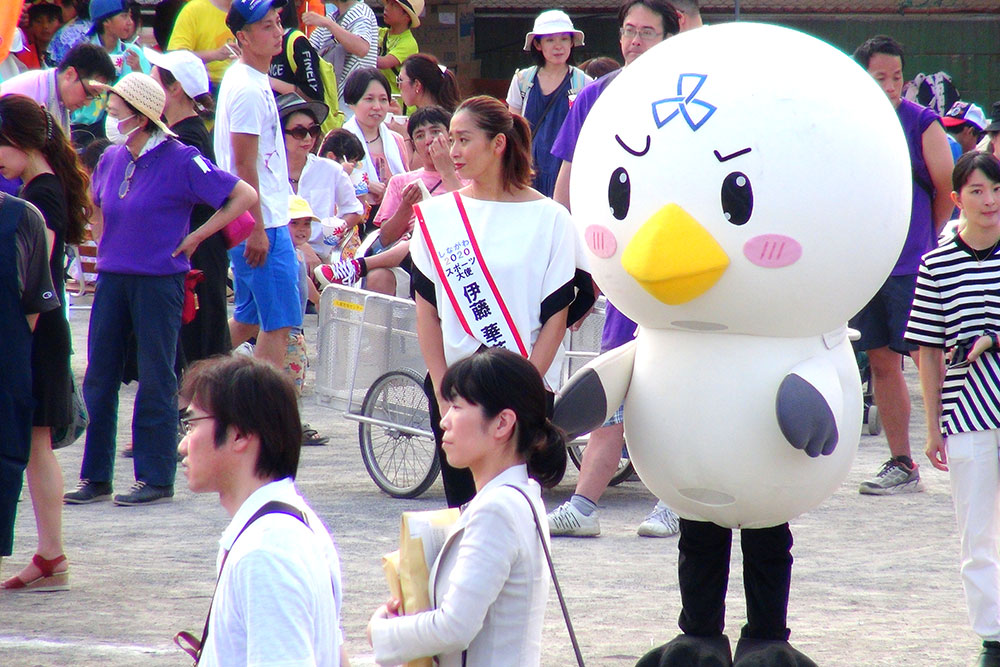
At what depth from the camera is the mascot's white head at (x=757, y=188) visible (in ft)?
11.8

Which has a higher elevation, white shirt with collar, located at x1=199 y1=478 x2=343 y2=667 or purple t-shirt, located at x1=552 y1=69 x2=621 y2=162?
purple t-shirt, located at x1=552 y1=69 x2=621 y2=162

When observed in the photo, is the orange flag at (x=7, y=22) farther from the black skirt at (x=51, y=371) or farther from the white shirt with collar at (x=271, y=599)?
the white shirt with collar at (x=271, y=599)

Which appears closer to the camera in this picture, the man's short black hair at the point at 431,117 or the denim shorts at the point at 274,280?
the man's short black hair at the point at 431,117

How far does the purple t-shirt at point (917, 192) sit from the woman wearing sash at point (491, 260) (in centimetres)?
275

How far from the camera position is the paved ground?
4.75m

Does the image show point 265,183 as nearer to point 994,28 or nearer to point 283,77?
point 283,77

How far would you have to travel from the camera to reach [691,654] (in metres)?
3.95

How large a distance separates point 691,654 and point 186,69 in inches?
176

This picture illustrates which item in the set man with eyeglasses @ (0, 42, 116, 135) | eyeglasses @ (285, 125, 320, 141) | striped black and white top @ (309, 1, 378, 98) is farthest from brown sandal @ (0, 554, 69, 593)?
striped black and white top @ (309, 1, 378, 98)

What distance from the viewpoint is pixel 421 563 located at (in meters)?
3.06

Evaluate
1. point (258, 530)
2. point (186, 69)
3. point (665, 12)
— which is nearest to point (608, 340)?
point (665, 12)

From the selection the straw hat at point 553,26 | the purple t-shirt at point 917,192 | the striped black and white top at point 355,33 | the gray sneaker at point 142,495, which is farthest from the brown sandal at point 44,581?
the striped black and white top at point 355,33

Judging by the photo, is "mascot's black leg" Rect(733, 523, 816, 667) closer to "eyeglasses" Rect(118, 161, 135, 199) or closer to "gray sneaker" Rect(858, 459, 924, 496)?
"gray sneaker" Rect(858, 459, 924, 496)

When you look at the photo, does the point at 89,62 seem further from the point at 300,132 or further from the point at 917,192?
the point at 917,192
